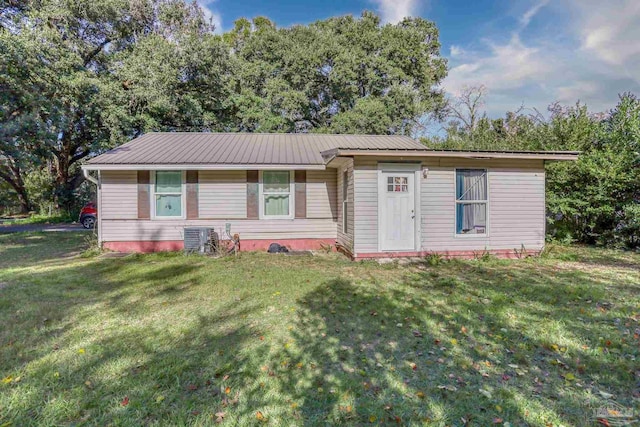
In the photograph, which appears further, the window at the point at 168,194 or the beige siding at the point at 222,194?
the beige siding at the point at 222,194

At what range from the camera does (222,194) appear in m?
8.68

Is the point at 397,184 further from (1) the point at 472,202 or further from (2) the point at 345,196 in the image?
(1) the point at 472,202

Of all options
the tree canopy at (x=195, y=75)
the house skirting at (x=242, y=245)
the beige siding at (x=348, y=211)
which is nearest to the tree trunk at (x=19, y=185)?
the tree canopy at (x=195, y=75)

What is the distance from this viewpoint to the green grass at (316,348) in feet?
7.50

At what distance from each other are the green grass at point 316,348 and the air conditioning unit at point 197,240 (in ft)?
6.95

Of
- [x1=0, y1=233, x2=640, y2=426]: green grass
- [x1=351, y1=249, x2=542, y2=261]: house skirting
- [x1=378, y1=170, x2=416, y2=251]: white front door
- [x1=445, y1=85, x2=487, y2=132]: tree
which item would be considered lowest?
[x1=0, y1=233, x2=640, y2=426]: green grass

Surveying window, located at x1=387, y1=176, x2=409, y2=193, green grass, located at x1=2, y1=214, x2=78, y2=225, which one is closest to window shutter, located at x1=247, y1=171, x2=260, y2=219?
window, located at x1=387, y1=176, x2=409, y2=193

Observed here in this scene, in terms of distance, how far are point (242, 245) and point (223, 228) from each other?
0.68 metres

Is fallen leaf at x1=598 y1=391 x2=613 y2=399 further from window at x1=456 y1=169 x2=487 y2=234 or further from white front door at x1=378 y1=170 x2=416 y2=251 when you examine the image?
window at x1=456 y1=169 x2=487 y2=234

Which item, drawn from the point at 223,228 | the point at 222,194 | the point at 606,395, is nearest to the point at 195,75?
the point at 222,194

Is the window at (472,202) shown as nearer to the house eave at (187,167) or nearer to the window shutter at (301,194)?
the window shutter at (301,194)

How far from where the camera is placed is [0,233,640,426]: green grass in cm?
229

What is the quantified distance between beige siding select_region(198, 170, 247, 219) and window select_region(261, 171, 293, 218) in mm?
532

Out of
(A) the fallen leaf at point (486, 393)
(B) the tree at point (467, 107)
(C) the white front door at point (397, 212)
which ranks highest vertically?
(B) the tree at point (467, 107)
